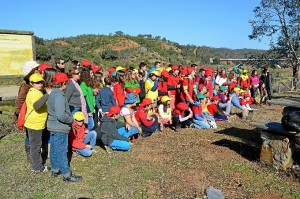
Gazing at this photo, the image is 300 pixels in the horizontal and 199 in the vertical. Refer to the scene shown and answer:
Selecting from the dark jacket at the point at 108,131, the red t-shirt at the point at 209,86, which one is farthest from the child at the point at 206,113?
the dark jacket at the point at 108,131

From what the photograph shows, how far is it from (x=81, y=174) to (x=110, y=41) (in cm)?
4232

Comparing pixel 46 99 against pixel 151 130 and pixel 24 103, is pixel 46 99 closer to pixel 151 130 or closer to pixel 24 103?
pixel 24 103

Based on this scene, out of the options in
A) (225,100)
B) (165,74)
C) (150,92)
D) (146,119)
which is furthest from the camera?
(225,100)

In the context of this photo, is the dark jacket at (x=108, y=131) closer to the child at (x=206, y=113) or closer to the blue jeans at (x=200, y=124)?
the blue jeans at (x=200, y=124)

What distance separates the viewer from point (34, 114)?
17.8 feet

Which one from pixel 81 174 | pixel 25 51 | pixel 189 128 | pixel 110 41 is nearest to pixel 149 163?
pixel 81 174

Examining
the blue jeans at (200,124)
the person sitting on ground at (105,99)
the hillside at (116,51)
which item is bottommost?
the blue jeans at (200,124)

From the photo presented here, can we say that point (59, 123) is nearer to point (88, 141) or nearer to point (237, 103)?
point (88, 141)

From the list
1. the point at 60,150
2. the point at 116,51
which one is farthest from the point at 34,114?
the point at 116,51

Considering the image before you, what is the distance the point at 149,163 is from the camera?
6211 millimetres

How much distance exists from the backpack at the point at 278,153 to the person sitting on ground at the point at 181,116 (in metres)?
3.34

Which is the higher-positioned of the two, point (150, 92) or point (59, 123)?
point (150, 92)

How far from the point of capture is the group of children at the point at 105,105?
5285mm

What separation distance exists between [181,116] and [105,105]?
2513 mm
